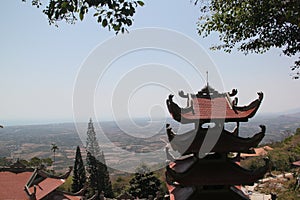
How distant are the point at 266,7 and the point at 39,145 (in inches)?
4380

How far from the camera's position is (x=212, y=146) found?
6.05 m

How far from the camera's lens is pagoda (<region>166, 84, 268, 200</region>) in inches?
236

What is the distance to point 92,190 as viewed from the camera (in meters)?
22.0

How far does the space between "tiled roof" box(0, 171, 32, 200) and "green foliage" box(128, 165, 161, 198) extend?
9055mm

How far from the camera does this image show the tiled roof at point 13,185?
10648mm

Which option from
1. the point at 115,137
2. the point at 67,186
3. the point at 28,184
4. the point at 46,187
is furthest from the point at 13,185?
the point at 115,137

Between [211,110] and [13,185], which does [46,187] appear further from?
[211,110]

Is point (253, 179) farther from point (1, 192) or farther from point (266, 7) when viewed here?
point (1, 192)

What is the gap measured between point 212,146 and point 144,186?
14611mm

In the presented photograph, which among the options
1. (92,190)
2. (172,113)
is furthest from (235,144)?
(92,190)

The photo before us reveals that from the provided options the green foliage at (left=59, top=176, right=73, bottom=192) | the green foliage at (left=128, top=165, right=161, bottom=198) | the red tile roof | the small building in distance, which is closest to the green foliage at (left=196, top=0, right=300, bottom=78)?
the red tile roof

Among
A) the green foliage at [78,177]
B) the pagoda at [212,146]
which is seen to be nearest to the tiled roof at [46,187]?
the pagoda at [212,146]

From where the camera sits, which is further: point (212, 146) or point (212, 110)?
point (212, 110)

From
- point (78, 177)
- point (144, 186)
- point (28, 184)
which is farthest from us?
point (78, 177)
